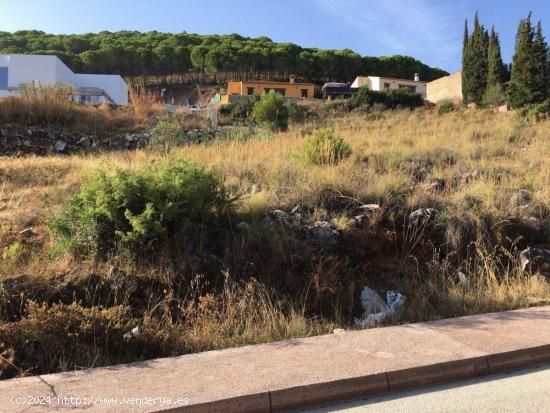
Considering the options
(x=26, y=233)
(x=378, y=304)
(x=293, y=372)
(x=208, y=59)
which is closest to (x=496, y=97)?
(x=378, y=304)

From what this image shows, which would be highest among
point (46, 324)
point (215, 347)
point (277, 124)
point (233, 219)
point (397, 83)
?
point (397, 83)

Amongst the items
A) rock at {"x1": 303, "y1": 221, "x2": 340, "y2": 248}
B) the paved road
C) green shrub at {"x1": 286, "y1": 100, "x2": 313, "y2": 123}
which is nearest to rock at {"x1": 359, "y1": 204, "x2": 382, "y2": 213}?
rock at {"x1": 303, "y1": 221, "x2": 340, "y2": 248}

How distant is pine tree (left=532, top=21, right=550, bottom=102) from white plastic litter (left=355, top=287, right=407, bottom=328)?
29175 mm

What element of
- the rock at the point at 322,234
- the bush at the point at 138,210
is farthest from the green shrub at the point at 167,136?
the rock at the point at 322,234

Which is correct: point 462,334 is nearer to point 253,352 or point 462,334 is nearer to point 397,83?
point 253,352

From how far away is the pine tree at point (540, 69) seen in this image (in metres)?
30.0

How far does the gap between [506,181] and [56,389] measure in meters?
7.46

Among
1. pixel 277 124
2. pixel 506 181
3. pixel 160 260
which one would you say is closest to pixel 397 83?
pixel 277 124

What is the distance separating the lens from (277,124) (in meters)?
20.0

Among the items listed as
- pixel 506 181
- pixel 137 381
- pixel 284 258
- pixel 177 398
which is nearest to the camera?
pixel 177 398

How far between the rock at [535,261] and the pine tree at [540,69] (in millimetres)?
26981

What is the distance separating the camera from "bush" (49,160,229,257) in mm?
5301

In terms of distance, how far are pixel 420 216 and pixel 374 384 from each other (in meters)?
3.57

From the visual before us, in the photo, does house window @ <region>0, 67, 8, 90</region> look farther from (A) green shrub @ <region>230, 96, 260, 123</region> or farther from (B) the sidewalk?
(B) the sidewalk
